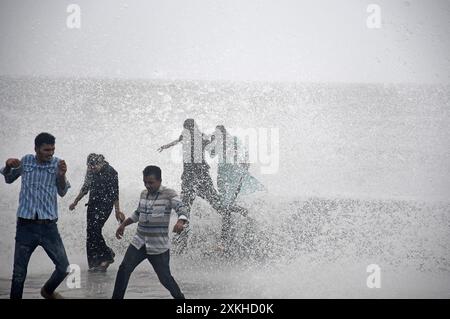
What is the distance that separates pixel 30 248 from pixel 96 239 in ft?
7.13

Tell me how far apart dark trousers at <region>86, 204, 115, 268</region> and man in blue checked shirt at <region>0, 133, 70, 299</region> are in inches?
80.2

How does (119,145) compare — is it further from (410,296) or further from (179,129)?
(410,296)

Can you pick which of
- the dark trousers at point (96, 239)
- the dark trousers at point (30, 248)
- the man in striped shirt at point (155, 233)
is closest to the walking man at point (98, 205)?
the dark trousers at point (96, 239)

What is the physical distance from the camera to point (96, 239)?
25.9ft

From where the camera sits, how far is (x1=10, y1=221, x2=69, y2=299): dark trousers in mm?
5637

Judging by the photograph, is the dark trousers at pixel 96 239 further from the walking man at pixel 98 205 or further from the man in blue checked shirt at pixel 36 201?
the man in blue checked shirt at pixel 36 201

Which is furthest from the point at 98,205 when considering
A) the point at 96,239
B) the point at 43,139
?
the point at 43,139

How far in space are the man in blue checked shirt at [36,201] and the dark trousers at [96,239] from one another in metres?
2.04

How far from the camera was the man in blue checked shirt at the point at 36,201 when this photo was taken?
18.7ft

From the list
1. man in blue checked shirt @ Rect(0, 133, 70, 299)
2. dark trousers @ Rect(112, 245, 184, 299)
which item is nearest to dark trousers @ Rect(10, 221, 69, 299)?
man in blue checked shirt @ Rect(0, 133, 70, 299)

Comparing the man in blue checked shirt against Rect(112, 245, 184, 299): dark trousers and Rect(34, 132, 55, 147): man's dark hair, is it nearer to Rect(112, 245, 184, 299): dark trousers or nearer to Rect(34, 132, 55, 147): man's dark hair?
Rect(34, 132, 55, 147): man's dark hair

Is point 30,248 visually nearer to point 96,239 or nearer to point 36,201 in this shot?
point 36,201

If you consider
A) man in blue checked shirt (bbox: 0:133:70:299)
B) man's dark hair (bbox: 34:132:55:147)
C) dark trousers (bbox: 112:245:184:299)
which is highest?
man's dark hair (bbox: 34:132:55:147)

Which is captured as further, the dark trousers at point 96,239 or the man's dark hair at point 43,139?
the dark trousers at point 96,239
